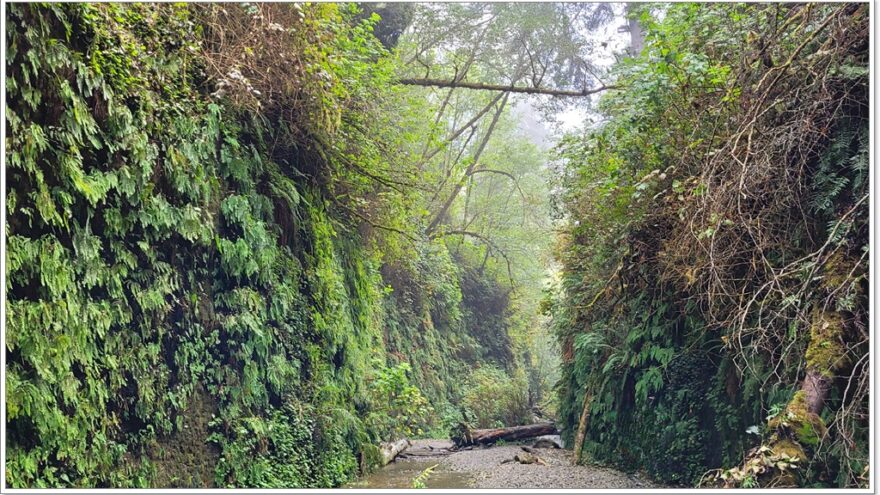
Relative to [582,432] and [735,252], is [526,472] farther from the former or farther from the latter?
[735,252]

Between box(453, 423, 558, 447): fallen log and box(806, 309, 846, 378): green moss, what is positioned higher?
box(806, 309, 846, 378): green moss

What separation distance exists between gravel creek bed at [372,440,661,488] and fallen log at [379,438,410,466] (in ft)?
0.69

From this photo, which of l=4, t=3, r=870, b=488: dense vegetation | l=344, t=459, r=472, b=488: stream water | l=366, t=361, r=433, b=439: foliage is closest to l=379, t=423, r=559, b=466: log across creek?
l=366, t=361, r=433, b=439: foliage

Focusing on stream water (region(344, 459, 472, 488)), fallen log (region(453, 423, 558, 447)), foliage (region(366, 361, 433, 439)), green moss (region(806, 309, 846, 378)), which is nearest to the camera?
green moss (region(806, 309, 846, 378))

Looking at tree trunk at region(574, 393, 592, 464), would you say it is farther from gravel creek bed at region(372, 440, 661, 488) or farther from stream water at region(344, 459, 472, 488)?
stream water at region(344, 459, 472, 488)

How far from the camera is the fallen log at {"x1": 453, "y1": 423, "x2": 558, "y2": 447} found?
15.5 metres

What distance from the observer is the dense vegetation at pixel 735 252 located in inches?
217

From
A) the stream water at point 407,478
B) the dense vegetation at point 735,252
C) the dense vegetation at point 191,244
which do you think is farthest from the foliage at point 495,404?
the dense vegetation at point 735,252

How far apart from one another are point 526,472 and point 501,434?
592 centimetres

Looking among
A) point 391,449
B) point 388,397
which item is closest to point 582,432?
point 391,449

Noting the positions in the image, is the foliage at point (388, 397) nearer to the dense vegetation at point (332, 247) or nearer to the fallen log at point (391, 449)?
the dense vegetation at point (332, 247)

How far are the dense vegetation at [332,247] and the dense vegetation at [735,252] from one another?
0.04 m

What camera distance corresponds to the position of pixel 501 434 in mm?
16062

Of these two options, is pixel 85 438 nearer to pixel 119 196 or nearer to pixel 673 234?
pixel 119 196
